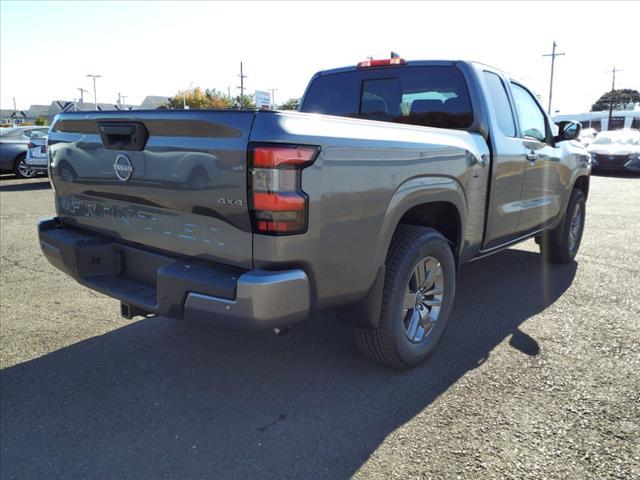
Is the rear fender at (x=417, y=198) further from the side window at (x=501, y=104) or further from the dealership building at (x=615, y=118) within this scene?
the dealership building at (x=615, y=118)

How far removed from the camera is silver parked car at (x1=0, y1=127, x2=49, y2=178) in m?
13.9

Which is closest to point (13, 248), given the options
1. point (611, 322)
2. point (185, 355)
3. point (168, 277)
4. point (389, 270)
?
point (185, 355)

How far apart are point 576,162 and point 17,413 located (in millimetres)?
5406

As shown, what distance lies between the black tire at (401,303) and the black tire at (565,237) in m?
2.76

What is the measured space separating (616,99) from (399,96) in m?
77.3

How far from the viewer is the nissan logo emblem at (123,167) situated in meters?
2.69

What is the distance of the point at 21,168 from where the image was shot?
14289 mm

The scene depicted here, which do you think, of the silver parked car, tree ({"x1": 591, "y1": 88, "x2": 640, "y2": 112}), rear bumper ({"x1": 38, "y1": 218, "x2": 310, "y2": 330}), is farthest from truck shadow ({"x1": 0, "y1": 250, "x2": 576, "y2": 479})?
tree ({"x1": 591, "y1": 88, "x2": 640, "y2": 112})

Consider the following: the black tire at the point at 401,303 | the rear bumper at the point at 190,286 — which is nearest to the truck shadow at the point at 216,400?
the black tire at the point at 401,303

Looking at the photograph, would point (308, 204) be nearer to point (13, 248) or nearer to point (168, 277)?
point (168, 277)

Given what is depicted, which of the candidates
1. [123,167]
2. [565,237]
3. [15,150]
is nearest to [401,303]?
[123,167]

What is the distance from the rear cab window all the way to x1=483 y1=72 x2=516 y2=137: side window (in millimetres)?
294

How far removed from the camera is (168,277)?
243cm

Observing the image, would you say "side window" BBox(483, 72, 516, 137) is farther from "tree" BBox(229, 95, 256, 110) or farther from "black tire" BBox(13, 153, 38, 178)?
"black tire" BBox(13, 153, 38, 178)
